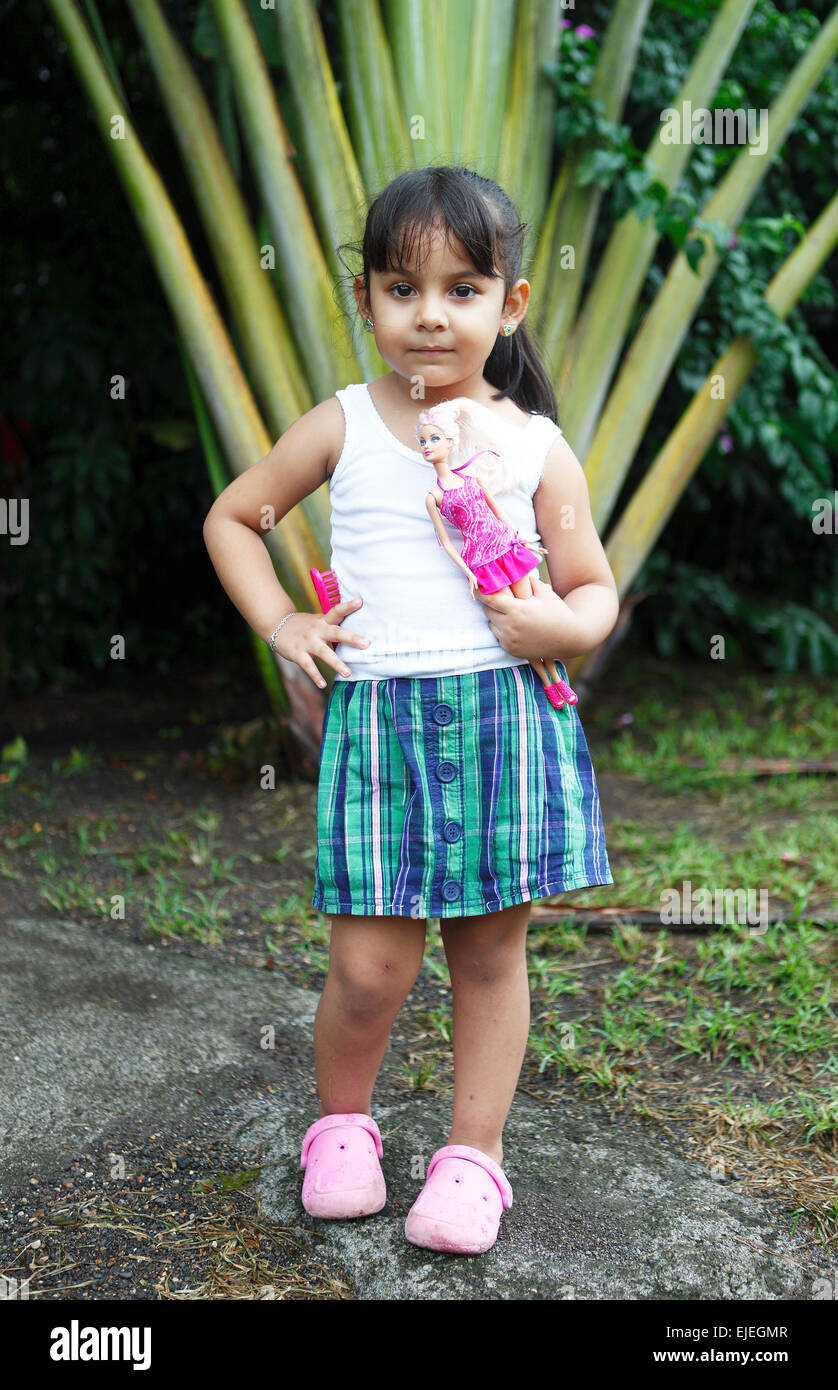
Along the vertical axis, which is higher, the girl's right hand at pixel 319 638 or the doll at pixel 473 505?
the doll at pixel 473 505

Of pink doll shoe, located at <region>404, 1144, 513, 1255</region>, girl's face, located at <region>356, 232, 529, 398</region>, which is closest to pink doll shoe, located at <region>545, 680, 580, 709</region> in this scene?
girl's face, located at <region>356, 232, 529, 398</region>

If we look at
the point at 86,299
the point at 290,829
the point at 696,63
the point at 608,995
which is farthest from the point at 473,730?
the point at 86,299

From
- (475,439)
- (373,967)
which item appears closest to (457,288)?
(475,439)

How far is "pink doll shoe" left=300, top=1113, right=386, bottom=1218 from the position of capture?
152 cm

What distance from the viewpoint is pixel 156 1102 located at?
1771 millimetres

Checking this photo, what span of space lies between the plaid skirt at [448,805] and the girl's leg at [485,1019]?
0.27 feet

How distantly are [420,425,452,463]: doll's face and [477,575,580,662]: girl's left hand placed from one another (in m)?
0.16

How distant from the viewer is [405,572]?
1.45m

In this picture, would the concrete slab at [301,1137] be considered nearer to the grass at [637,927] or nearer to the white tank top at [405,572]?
the grass at [637,927]

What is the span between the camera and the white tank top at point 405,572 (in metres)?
1.45

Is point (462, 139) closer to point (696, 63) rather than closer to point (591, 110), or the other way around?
point (591, 110)

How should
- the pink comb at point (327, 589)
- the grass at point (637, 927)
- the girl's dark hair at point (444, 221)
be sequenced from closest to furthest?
the girl's dark hair at point (444, 221)
the pink comb at point (327, 589)
the grass at point (637, 927)

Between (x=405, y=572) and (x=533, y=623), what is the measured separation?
16 cm

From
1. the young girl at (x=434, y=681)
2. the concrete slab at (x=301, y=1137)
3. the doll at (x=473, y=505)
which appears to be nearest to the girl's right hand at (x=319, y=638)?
the young girl at (x=434, y=681)
